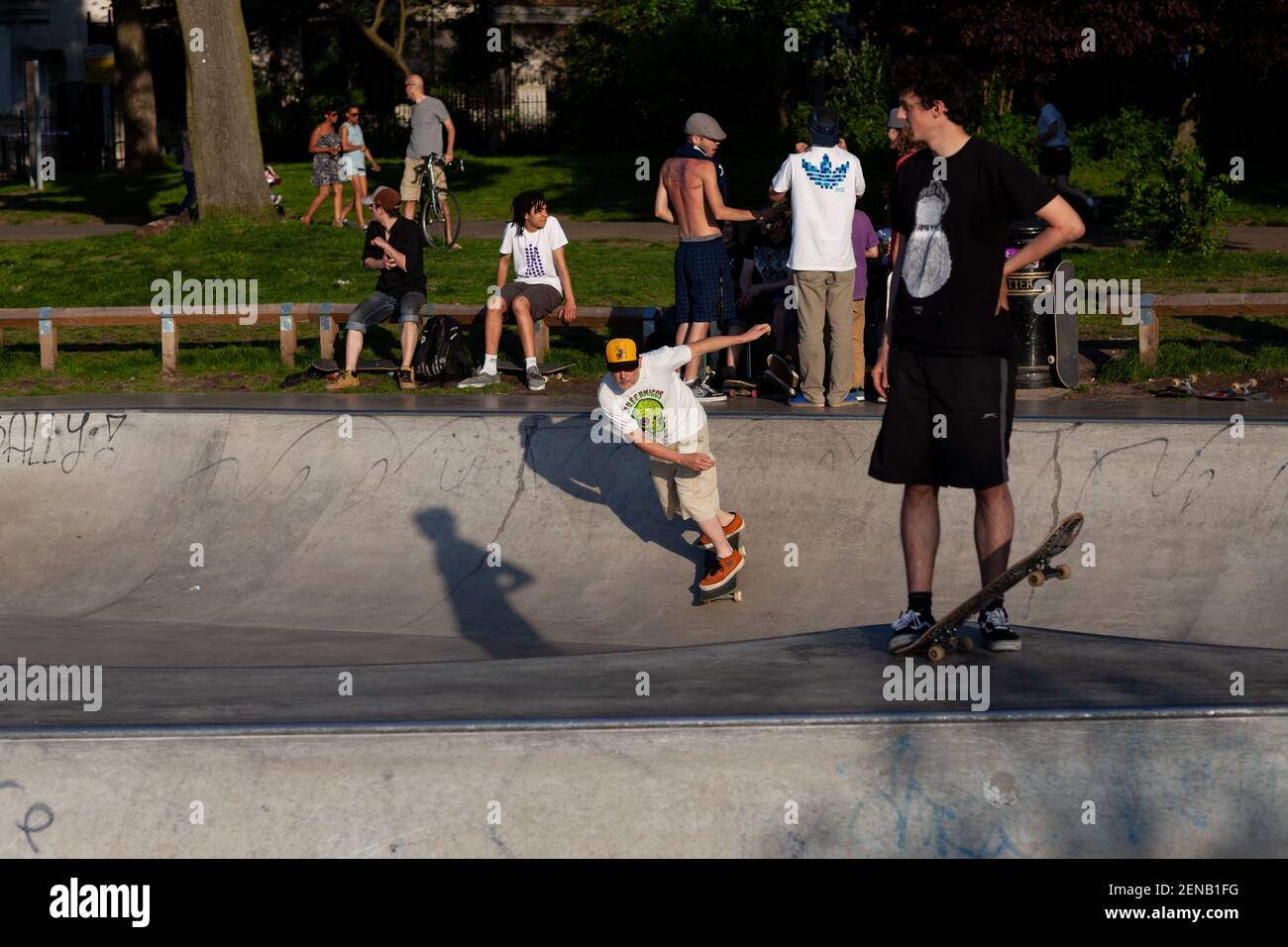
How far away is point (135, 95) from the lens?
28078 millimetres

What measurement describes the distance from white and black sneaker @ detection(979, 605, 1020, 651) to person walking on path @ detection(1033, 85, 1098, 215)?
12476 millimetres

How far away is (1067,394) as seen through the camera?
11.1 meters

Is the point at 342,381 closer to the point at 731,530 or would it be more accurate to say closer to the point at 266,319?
the point at 266,319

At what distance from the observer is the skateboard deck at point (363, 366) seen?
12406 millimetres

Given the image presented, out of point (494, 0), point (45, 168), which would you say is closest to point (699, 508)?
point (45, 168)

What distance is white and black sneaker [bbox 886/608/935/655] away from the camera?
17.7 ft

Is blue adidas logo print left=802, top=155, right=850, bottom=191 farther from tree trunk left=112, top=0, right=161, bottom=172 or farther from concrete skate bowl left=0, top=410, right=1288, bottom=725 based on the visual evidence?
tree trunk left=112, top=0, right=161, bottom=172

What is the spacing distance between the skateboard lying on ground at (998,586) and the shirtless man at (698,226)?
5.54 metres

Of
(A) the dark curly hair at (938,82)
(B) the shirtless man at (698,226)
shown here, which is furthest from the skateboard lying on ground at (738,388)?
(A) the dark curly hair at (938,82)

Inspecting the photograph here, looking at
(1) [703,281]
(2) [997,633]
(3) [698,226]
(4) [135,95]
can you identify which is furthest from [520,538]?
(4) [135,95]

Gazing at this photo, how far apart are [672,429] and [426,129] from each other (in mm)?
10101

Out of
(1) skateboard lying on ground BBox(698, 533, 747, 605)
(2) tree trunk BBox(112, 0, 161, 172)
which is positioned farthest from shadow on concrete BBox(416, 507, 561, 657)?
(2) tree trunk BBox(112, 0, 161, 172)

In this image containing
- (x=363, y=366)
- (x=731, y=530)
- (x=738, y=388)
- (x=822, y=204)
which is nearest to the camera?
(x=731, y=530)

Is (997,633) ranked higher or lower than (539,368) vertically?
lower
